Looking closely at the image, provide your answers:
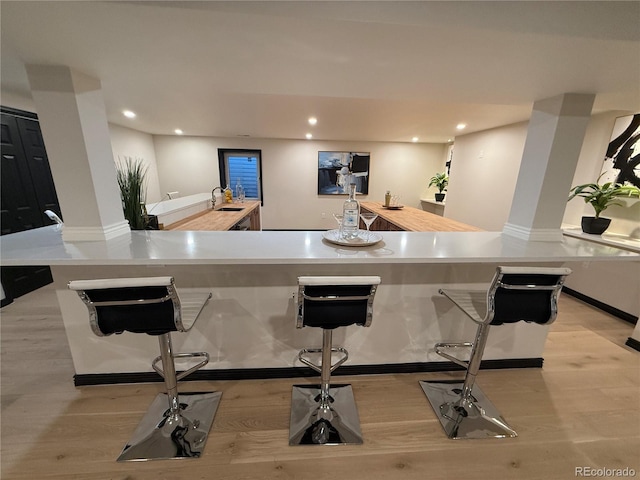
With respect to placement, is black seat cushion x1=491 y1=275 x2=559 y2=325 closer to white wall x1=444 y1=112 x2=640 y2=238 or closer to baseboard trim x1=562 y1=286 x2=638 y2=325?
white wall x1=444 y1=112 x2=640 y2=238

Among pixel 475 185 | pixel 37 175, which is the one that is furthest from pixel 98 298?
pixel 475 185

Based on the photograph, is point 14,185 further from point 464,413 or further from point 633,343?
point 633,343

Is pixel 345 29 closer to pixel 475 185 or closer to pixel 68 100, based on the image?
pixel 68 100

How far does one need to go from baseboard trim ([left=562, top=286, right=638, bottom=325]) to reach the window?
5.92 m

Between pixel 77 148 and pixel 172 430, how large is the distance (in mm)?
1707

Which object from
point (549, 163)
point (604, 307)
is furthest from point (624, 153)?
point (549, 163)

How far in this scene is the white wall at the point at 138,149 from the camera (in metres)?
4.29

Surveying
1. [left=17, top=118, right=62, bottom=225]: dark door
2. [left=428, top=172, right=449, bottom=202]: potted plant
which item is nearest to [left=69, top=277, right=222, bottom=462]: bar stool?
[left=17, top=118, right=62, bottom=225]: dark door

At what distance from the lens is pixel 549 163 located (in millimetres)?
1697

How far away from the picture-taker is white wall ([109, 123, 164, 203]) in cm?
429

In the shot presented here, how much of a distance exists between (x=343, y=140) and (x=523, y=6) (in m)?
5.34

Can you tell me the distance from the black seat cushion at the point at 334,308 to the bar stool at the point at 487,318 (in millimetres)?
665

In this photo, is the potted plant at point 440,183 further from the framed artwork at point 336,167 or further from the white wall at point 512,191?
the framed artwork at point 336,167

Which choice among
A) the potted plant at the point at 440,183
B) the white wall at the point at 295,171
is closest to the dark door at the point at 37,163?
the white wall at the point at 295,171
